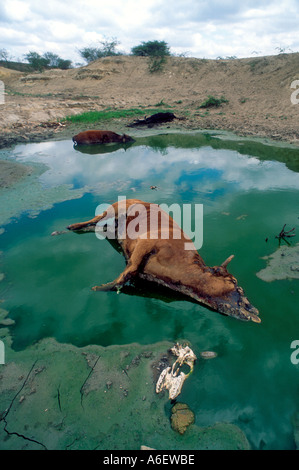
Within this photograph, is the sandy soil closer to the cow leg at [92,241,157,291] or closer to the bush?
the bush

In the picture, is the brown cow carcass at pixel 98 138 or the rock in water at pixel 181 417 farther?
the brown cow carcass at pixel 98 138

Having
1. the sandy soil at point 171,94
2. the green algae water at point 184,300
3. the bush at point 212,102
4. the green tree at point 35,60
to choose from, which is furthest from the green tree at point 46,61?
the green algae water at point 184,300

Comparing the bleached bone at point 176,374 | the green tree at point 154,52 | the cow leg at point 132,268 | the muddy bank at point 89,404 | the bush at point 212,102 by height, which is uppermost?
the green tree at point 154,52

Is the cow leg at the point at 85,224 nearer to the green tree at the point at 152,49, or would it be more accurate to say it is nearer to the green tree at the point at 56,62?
the green tree at the point at 152,49

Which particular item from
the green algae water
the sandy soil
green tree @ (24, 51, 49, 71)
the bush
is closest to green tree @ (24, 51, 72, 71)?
green tree @ (24, 51, 49, 71)

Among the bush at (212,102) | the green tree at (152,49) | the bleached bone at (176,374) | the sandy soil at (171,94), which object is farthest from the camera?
the green tree at (152,49)
